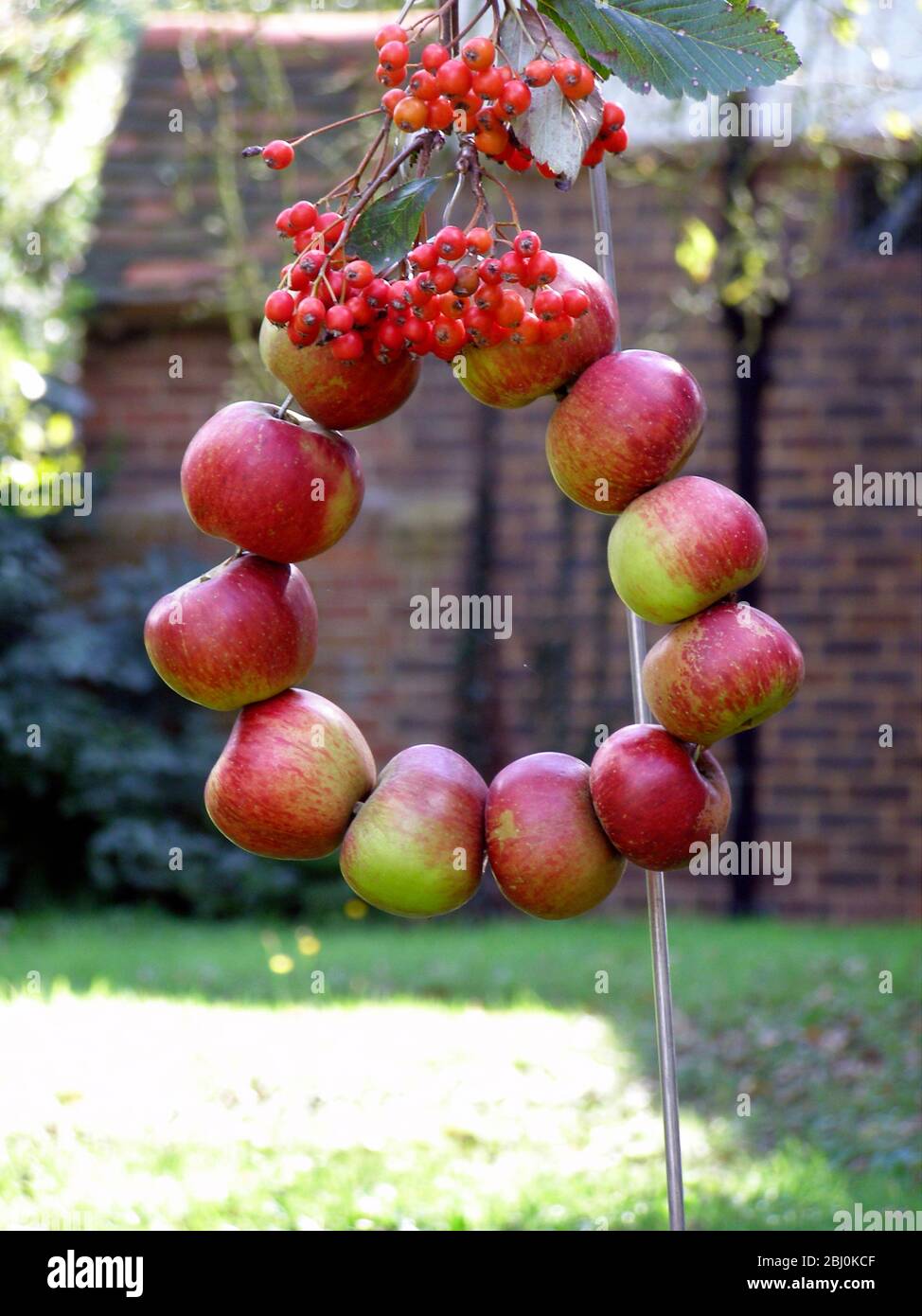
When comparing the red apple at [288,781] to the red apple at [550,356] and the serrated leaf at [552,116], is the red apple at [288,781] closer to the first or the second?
the red apple at [550,356]

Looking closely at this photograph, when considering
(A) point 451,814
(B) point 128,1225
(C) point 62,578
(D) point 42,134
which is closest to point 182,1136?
(B) point 128,1225

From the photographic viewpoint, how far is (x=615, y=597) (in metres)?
5.49

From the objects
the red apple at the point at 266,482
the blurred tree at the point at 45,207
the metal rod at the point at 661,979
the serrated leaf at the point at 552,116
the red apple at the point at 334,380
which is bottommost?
the metal rod at the point at 661,979

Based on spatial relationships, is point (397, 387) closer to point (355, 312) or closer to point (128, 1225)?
point (355, 312)

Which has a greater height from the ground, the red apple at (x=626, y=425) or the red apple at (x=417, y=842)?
the red apple at (x=626, y=425)

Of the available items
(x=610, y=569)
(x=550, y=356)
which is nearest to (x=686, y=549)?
(x=610, y=569)

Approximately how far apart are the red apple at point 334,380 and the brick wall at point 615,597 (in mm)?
4047

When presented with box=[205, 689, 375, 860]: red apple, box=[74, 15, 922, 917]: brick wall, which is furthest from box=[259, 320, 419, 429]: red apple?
box=[74, 15, 922, 917]: brick wall

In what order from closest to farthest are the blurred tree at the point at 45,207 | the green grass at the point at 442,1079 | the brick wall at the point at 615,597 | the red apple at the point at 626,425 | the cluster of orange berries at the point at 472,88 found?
1. the cluster of orange berries at the point at 472,88
2. the red apple at the point at 626,425
3. the green grass at the point at 442,1079
4. the blurred tree at the point at 45,207
5. the brick wall at the point at 615,597

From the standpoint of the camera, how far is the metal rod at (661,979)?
1342 mm

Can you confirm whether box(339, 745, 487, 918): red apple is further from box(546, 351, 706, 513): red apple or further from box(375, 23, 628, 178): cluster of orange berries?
box(375, 23, 628, 178): cluster of orange berries

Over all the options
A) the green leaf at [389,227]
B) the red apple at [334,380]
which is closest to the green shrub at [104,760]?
the red apple at [334,380]

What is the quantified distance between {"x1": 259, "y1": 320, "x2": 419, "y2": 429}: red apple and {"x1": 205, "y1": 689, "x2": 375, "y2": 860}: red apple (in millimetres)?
273
